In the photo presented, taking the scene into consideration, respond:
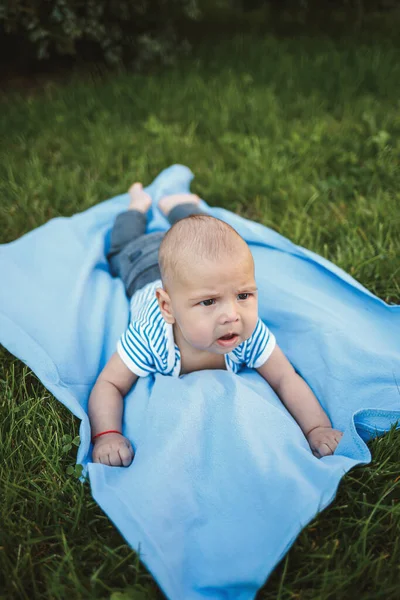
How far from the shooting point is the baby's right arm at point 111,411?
178cm

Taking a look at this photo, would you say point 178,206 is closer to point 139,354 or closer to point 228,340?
point 139,354

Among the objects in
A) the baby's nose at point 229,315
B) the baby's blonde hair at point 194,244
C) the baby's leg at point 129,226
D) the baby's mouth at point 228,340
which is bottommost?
the baby's leg at point 129,226

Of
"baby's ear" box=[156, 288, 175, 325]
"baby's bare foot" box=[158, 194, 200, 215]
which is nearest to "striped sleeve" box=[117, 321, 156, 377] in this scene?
"baby's ear" box=[156, 288, 175, 325]

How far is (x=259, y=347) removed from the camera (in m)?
2.03

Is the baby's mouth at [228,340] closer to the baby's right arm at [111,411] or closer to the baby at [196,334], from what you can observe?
the baby at [196,334]

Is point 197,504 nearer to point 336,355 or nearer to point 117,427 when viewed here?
point 117,427

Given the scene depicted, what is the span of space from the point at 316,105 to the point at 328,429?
3246 millimetres

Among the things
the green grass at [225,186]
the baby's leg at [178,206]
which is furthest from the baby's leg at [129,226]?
the green grass at [225,186]

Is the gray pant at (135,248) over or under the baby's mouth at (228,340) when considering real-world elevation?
under

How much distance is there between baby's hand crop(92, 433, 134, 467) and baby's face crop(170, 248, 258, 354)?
1.35 feet

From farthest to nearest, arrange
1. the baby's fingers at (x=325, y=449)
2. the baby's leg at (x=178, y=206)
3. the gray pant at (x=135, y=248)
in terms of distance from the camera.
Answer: the baby's leg at (x=178, y=206), the gray pant at (x=135, y=248), the baby's fingers at (x=325, y=449)

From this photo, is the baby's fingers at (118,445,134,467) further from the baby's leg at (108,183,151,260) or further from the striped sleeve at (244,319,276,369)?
the baby's leg at (108,183,151,260)

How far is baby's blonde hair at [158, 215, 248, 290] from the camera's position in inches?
68.0

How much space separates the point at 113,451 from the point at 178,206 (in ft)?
5.04
